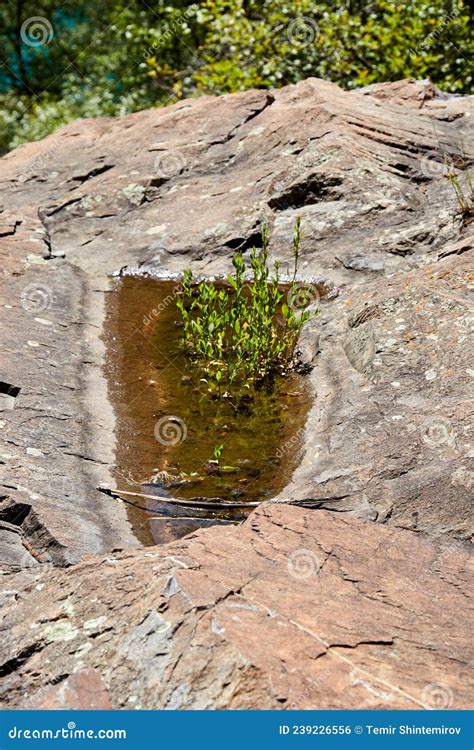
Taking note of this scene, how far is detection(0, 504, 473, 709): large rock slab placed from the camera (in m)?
3.71

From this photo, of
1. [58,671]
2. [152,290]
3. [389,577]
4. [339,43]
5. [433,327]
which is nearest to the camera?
[58,671]

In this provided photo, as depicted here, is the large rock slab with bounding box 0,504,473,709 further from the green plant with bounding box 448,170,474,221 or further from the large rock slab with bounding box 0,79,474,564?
the green plant with bounding box 448,170,474,221

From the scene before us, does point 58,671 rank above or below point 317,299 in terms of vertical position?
above

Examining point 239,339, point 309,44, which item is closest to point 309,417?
point 239,339

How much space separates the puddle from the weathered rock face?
0.17 m

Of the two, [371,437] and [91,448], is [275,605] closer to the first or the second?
[371,437]

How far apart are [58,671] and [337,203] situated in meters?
5.69

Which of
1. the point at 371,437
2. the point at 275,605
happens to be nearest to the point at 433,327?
the point at 371,437

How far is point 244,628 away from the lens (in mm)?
3895

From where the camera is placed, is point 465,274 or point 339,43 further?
point 339,43

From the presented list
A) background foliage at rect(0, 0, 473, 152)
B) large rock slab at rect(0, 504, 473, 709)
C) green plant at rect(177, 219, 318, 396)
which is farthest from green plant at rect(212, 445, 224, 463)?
background foliage at rect(0, 0, 473, 152)

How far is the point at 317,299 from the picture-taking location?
26.0ft

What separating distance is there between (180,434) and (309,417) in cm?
85

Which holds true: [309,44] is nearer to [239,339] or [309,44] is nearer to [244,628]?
[239,339]
